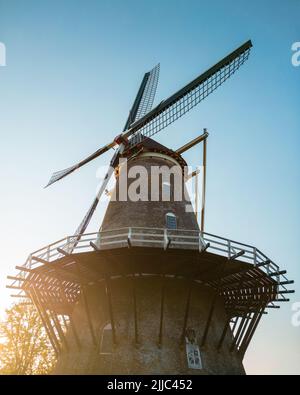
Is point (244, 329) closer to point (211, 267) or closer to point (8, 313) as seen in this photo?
point (211, 267)

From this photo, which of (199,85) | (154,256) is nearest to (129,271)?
(154,256)

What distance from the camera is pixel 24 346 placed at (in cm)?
1891

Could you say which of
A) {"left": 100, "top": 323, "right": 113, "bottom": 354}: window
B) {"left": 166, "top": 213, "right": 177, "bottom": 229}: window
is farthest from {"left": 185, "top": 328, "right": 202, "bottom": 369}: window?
{"left": 166, "top": 213, "right": 177, "bottom": 229}: window

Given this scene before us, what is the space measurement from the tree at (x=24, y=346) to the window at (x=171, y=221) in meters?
12.0

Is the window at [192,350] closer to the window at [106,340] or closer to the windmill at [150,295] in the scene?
the windmill at [150,295]

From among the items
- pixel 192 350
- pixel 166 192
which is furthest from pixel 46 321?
pixel 166 192

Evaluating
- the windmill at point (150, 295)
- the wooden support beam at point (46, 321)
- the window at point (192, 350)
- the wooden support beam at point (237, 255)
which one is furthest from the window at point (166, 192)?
the wooden support beam at point (46, 321)

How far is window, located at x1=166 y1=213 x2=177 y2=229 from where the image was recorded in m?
11.7

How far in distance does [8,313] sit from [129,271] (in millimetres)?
13628

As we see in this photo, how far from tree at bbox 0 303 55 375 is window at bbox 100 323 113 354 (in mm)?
Result: 10679

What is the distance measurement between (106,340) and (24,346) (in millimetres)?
12003

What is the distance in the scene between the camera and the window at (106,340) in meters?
9.49

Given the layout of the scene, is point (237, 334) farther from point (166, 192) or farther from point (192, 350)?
point (166, 192)
